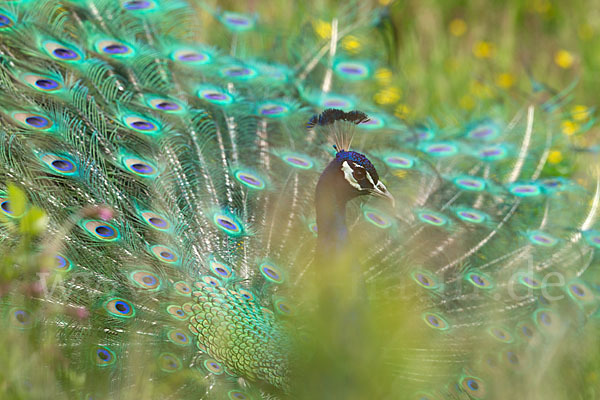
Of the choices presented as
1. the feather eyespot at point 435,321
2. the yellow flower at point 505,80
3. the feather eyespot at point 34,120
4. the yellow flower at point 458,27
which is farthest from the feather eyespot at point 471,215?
the yellow flower at point 458,27

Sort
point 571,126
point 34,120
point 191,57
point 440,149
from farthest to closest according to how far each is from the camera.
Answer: point 571,126, point 440,149, point 191,57, point 34,120

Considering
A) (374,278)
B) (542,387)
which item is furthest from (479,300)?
(542,387)

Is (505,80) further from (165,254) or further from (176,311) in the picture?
(176,311)

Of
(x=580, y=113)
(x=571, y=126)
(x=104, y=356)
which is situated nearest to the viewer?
(x=104, y=356)

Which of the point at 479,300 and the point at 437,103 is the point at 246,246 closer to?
the point at 479,300

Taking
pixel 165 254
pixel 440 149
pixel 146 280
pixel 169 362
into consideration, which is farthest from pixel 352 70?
pixel 169 362

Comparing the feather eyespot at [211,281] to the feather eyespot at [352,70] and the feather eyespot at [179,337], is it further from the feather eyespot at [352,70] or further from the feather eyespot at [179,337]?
the feather eyespot at [352,70]

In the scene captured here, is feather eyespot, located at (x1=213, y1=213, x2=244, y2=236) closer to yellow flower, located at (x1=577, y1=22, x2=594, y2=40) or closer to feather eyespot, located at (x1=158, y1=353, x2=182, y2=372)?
feather eyespot, located at (x1=158, y1=353, x2=182, y2=372)
